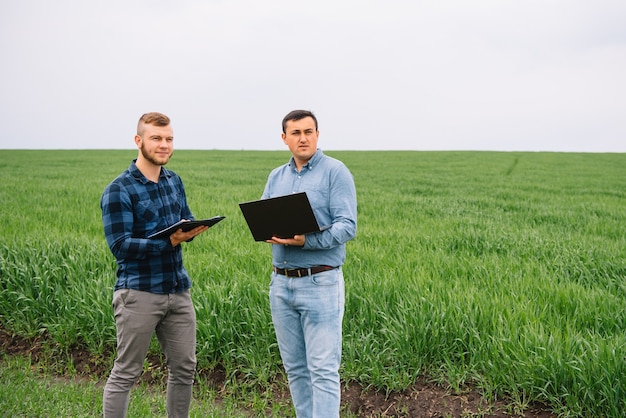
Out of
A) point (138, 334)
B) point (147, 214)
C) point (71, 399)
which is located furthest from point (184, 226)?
point (71, 399)

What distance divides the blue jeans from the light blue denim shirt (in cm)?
10

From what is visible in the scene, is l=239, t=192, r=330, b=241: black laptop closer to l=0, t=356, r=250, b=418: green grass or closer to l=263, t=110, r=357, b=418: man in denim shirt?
l=263, t=110, r=357, b=418: man in denim shirt

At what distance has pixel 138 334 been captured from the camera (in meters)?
3.33

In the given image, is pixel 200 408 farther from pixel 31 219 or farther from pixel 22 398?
pixel 31 219

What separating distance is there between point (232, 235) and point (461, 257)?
12.3ft

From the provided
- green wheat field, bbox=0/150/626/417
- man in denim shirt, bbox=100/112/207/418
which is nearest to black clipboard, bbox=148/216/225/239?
man in denim shirt, bbox=100/112/207/418

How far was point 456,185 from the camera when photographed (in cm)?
1952

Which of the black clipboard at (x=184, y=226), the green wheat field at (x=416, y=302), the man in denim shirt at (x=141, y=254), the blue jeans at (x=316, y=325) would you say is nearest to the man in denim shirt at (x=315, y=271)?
the blue jeans at (x=316, y=325)

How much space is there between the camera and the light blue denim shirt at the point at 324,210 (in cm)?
320

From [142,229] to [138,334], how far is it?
66cm

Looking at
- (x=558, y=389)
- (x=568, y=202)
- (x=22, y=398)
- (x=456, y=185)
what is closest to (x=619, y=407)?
(x=558, y=389)

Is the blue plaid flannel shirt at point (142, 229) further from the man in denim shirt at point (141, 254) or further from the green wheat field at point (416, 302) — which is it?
the green wheat field at point (416, 302)

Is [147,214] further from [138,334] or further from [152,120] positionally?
[138,334]

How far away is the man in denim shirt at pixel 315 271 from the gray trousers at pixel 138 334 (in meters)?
0.67
